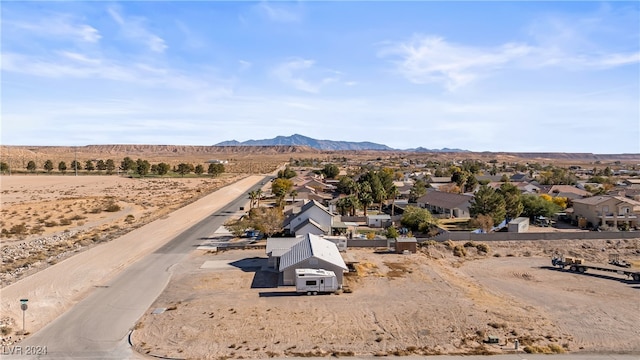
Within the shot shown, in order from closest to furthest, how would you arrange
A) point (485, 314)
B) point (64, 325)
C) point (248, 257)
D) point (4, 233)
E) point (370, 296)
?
point (64, 325)
point (485, 314)
point (370, 296)
point (248, 257)
point (4, 233)

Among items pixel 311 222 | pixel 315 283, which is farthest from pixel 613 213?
pixel 315 283

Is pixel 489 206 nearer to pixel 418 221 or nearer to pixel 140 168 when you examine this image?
pixel 418 221

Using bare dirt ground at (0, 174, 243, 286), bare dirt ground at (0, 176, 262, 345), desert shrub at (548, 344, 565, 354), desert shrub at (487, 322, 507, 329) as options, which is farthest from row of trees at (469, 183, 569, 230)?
bare dirt ground at (0, 174, 243, 286)

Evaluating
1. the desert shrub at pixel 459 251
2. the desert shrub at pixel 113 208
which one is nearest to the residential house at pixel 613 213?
the desert shrub at pixel 459 251

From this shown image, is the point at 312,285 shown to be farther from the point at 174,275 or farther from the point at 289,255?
the point at 174,275

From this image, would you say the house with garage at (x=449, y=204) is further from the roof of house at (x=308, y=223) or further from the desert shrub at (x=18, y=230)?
the desert shrub at (x=18, y=230)

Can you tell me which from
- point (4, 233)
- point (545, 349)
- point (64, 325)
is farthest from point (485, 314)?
point (4, 233)
